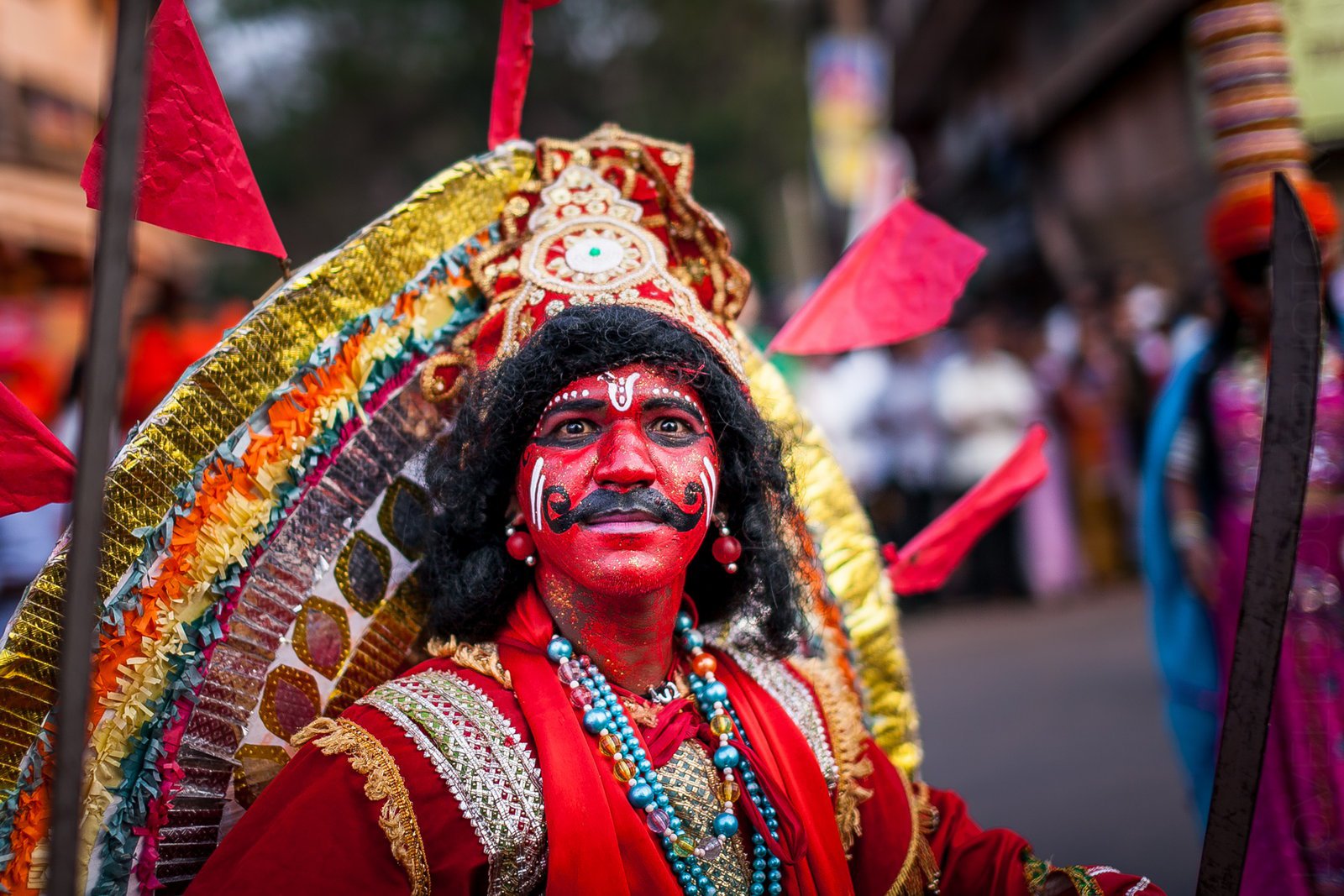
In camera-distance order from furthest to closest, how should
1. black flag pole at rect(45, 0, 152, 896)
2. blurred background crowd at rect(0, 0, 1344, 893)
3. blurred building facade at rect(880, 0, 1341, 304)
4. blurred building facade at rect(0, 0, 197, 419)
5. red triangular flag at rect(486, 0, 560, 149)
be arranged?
blurred building facade at rect(0, 0, 197, 419) < blurred building facade at rect(880, 0, 1341, 304) < blurred background crowd at rect(0, 0, 1344, 893) < red triangular flag at rect(486, 0, 560, 149) < black flag pole at rect(45, 0, 152, 896)

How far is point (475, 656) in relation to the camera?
1.99 m

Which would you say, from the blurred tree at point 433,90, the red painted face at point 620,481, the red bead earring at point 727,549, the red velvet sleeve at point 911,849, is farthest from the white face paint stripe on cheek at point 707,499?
the blurred tree at point 433,90

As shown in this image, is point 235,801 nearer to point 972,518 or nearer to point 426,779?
point 426,779

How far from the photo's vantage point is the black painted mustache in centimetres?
191

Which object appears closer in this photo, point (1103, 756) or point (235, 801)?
point (235, 801)

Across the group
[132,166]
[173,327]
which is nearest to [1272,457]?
[132,166]

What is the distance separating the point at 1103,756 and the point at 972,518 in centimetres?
304

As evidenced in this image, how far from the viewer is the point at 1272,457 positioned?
180 cm

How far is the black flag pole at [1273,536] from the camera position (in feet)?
5.75

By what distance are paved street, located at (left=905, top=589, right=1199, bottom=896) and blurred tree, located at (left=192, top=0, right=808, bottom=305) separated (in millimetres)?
10749

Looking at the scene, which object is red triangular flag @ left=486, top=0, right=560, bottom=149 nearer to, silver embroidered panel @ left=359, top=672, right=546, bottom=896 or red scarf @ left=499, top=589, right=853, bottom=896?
red scarf @ left=499, top=589, right=853, bottom=896

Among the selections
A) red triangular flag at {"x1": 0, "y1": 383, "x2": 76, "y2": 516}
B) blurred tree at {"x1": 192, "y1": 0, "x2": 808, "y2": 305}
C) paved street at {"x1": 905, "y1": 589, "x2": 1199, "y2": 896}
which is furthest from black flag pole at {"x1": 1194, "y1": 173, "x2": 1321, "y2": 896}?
blurred tree at {"x1": 192, "y1": 0, "x2": 808, "y2": 305}

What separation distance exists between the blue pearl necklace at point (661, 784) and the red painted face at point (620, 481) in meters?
0.16

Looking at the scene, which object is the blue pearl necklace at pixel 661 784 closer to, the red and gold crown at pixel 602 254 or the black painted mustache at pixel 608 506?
the black painted mustache at pixel 608 506
